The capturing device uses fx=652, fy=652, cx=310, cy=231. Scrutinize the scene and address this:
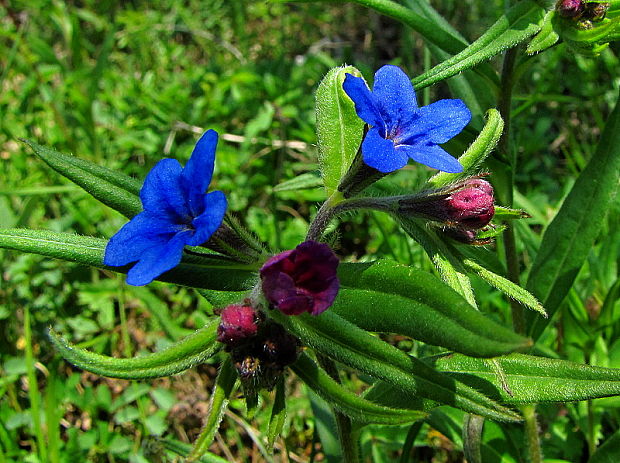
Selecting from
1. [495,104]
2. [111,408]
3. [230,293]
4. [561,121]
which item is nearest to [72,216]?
[111,408]

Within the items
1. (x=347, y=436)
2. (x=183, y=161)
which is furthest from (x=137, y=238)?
(x=183, y=161)

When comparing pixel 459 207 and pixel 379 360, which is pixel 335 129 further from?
pixel 379 360

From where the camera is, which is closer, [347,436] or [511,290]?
[511,290]

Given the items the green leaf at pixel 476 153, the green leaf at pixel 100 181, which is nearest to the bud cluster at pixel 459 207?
the green leaf at pixel 476 153

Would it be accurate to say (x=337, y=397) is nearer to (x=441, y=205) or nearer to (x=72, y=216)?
(x=441, y=205)

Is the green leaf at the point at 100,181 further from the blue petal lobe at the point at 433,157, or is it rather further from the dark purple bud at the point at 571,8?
the dark purple bud at the point at 571,8

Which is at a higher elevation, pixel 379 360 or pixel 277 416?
pixel 379 360
